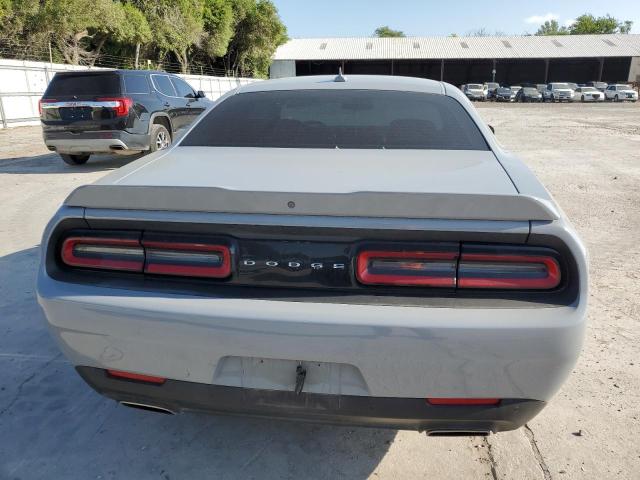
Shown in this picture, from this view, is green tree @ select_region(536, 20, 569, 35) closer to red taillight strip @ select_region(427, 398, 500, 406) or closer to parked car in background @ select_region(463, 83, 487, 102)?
parked car in background @ select_region(463, 83, 487, 102)

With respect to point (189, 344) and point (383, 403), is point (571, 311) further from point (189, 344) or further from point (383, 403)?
point (189, 344)

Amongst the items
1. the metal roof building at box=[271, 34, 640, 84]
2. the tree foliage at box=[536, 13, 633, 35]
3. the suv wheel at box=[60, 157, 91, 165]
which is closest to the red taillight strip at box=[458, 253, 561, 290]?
the suv wheel at box=[60, 157, 91, 165]

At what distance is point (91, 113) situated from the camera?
27.5 ft

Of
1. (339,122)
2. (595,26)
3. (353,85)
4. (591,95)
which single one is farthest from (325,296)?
(595,26)

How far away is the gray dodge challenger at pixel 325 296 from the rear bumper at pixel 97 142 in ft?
23.4

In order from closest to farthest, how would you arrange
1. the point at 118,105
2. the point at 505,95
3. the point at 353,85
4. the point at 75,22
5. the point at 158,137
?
the point at 353,85
the point at 118,105
the point at 158,137
the point at 75,22
the point at 505,95

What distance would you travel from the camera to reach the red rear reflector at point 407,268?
165 cm

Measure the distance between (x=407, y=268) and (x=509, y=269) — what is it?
0.34 m

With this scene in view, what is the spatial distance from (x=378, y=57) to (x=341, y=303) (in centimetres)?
5415

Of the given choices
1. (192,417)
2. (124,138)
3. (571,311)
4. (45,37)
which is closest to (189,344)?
(192,417)

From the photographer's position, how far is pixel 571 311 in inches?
63.1

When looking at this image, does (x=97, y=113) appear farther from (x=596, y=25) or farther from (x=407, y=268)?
(x=596, y=25)

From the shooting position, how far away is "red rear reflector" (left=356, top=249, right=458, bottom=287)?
1646 millimetres

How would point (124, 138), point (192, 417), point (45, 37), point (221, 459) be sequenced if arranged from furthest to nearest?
point (45, 37)
point (124, 138)
point (192, 417)
point (221, 459)
